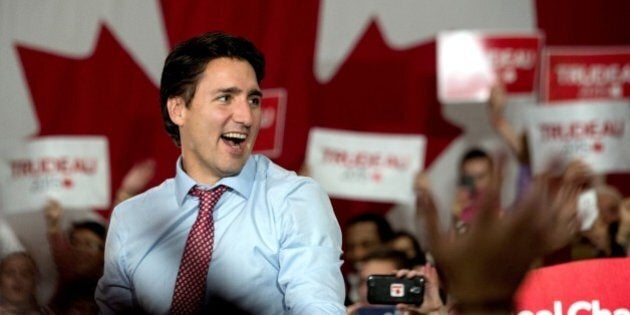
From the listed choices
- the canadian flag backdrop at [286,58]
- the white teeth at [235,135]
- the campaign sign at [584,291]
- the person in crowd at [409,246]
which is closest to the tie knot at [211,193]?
the white teeth at [235,135]

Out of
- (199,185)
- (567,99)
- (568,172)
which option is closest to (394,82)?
(567,99)

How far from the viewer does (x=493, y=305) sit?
109 centimetres

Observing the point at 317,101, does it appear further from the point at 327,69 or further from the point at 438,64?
the point at 438,64

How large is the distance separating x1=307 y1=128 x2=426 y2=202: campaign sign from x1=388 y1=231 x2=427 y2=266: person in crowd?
1023 millimetres

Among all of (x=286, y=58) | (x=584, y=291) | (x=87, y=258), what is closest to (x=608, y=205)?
(x=286, y=58)

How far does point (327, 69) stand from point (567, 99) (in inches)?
50.4

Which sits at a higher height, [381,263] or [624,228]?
[381,263]

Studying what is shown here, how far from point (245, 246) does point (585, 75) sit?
410 centimetres

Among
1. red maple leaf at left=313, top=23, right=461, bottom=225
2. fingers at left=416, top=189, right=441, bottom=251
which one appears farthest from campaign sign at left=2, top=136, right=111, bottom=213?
fingers at left=416, top=189, right=441, bottom=251

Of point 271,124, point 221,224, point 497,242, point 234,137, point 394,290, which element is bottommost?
point 271,124

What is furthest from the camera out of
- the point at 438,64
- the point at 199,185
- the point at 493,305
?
the point at 438,64

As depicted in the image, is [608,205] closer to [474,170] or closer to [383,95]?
[474,170]

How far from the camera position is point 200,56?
251 centimetres

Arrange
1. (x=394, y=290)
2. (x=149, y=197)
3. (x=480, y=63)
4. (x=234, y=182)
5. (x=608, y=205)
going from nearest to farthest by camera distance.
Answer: (x=394, y=290)
(x=234, y=182)
(x=149, y=197)
(x=608, y=205)
(x=480, y=63)
